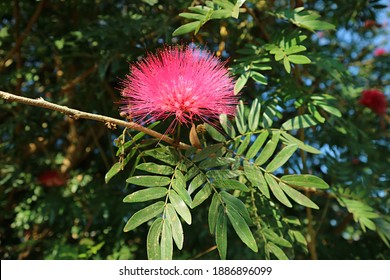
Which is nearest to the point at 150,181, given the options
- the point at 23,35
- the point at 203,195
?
the point at 203,195

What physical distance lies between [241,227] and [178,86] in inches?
15.3

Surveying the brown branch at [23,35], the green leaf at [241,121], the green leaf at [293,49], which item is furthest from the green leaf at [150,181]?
the brown branch at [23,35]

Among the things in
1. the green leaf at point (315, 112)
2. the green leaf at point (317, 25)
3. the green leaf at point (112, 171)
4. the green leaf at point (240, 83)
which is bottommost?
the green leaf at point (315, 112)

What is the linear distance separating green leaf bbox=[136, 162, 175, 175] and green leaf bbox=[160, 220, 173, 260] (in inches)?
6.0

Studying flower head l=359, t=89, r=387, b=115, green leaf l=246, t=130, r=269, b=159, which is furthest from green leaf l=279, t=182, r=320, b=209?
flower head l=359, t=89, r=387, b=115

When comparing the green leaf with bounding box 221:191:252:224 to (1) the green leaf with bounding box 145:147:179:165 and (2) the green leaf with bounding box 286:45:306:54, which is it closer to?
(1) the green leaf with bounding box 145:147:179:165

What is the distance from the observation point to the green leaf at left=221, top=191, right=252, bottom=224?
104 centimetres

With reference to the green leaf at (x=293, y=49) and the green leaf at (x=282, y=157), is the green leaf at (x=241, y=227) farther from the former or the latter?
the green leaf at (x=293, y=49)

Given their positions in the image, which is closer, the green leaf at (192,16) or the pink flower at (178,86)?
the pink flower at (178,86)

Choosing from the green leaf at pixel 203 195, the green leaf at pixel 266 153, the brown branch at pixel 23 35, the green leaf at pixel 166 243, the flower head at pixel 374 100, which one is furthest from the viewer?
the flower head at pixel 374 100

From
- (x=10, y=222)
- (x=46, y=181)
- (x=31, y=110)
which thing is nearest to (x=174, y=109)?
(x=31, y=110)

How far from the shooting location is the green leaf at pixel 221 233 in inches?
39.8

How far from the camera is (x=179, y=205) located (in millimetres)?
1015

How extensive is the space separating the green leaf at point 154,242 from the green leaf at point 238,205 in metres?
0.18
